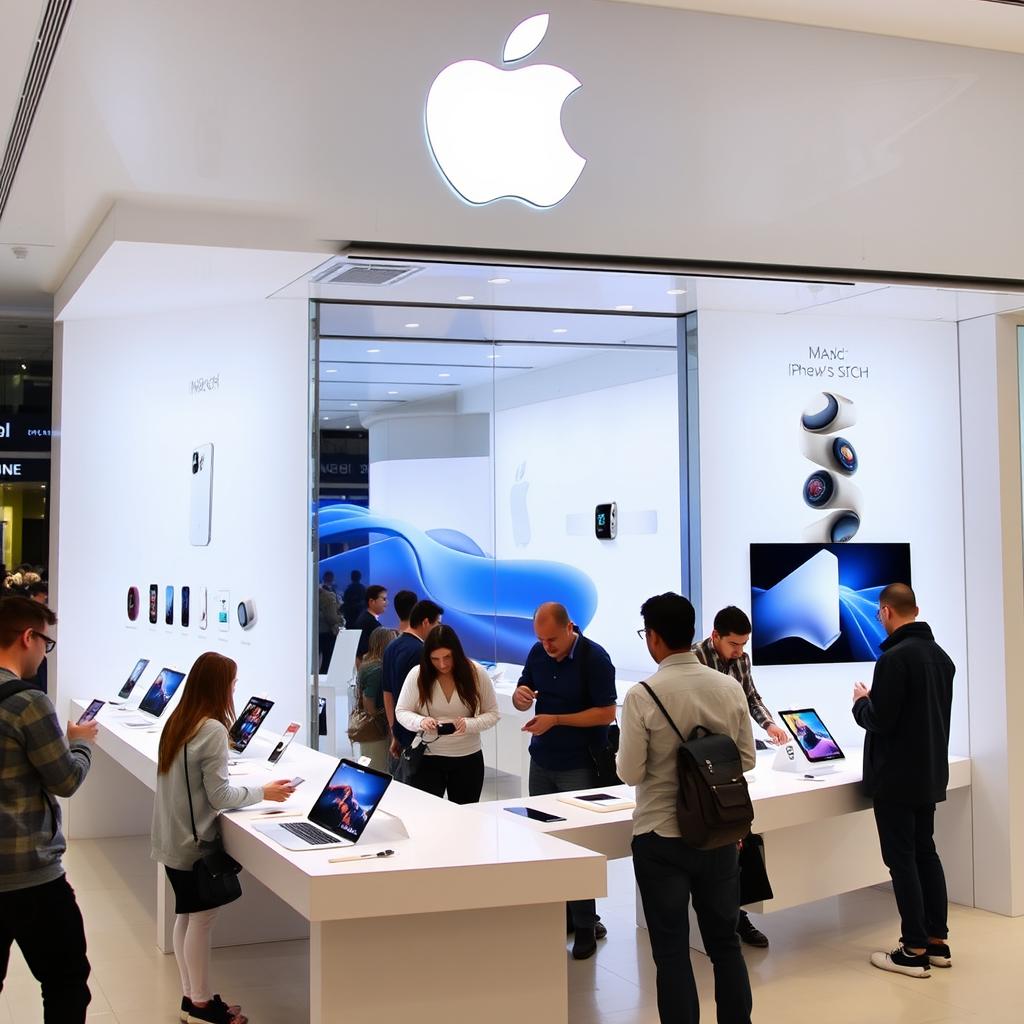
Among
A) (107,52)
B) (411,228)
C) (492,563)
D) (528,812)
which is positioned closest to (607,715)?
(528,812)

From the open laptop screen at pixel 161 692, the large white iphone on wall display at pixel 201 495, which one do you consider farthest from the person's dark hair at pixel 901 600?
the large white iphone on wall display at pixel 201 495

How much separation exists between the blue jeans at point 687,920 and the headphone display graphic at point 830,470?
131 inches

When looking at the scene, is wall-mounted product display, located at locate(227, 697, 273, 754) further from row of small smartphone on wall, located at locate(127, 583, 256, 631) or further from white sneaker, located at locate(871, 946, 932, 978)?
white sneaker, located at locate(871, 946, 932, 978)

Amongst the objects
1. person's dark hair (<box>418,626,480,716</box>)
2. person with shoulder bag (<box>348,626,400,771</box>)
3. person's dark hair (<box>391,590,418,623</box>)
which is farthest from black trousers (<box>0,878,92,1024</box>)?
person's dark hair (<box>391,590,418,623</box>)

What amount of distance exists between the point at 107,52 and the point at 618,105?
6.05 feet

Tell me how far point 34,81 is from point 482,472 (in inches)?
131

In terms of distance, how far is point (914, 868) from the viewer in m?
5.31

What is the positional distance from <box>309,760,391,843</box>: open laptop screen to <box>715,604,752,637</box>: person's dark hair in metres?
2.19

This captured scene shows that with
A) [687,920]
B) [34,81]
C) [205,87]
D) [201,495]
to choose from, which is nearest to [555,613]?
[687,920]

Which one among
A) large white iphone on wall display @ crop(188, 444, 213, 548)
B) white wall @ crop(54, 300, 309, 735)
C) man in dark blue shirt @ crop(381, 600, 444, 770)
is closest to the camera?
man in dark blue shirt @ crop(381, 600, 444, 770)

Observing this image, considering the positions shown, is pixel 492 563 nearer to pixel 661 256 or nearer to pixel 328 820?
pixel 661 256

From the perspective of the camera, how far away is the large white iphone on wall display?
24.7 ft

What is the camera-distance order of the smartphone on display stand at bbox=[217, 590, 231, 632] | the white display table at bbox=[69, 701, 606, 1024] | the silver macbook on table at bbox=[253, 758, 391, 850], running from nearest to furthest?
the white display table at bbox=[69, 701, 606, 1024]
the silver macbook on table at bbox=[253, 758, 391, 850]
the smartphone on display stand at bbox=[217, 590, 231, 632]

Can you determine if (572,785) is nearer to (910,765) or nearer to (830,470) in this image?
(910,765)
